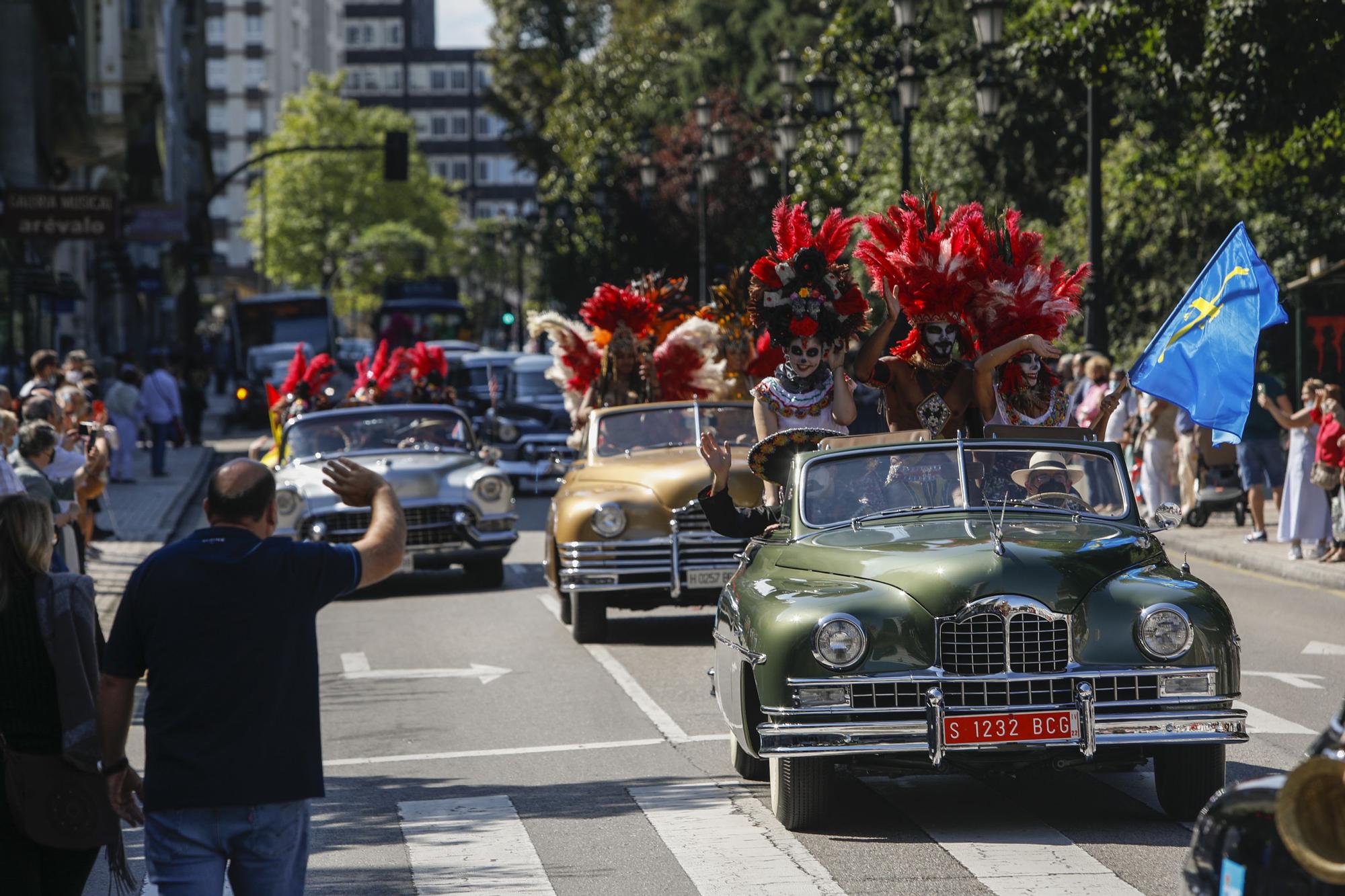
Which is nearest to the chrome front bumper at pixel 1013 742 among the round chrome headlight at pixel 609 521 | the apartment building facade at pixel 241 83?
the round chrome headlight at pixel 609 521

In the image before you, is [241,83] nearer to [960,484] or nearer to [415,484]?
[415,484]

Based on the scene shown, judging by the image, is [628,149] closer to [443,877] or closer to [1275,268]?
[1275,268]

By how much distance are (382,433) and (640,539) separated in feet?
17.9

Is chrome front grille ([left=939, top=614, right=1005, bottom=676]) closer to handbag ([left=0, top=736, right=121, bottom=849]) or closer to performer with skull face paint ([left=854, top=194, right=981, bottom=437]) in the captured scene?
performer with skull face paint ([left=854, top=194, right=981, bottom=437])

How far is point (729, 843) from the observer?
309 inches

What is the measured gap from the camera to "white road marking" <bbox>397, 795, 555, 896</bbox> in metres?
7.33

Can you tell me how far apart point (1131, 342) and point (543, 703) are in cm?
2559

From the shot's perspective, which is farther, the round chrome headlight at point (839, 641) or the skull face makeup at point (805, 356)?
the skull face makeup at point (805, 356)

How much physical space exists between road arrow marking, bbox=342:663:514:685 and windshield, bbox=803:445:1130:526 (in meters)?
4.39

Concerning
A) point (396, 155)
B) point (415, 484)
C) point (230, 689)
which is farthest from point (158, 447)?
point (230, 689)

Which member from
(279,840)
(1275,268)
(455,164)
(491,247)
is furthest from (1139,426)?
(455,164)

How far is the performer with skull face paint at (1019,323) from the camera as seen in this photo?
10547 millimetres

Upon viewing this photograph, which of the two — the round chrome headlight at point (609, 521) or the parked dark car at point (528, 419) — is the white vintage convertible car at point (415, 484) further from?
the parked dark car at point (528, 419)

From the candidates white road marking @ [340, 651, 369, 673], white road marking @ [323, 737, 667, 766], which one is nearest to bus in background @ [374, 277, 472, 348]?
white road marking @ [340, 651, 369, 673]
